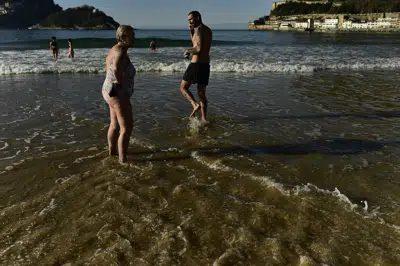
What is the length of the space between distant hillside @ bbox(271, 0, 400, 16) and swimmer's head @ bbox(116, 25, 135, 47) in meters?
143

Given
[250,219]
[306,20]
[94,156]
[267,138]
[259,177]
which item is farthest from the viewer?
[306,20]

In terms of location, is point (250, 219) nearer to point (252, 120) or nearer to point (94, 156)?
point (94, 156)

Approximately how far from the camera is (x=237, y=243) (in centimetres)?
289

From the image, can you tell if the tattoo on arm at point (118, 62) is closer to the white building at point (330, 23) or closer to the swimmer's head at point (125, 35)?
the swimmer's head at point (125, 35)

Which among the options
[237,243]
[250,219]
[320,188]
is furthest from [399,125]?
[237,243]

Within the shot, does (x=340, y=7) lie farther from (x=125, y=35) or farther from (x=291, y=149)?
(x=125, y=35)

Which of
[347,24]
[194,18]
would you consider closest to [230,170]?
[194,18]

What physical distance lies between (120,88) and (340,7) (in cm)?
15860

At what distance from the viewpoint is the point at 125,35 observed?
4180 millimetres

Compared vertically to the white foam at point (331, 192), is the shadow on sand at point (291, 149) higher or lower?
higher

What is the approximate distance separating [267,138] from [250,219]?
→ 9.28 feet

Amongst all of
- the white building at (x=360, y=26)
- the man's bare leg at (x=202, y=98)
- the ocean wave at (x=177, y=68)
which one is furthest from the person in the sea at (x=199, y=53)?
the white building at (x=360, y=26)

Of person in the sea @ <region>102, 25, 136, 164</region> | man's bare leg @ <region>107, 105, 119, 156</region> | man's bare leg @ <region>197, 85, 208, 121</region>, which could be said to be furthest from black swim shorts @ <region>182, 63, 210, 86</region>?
man's bare leg @ <region>107, 105, 119, 156</region>

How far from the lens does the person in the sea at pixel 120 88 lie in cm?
418
